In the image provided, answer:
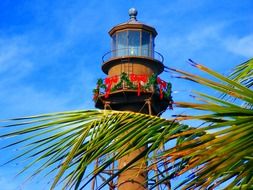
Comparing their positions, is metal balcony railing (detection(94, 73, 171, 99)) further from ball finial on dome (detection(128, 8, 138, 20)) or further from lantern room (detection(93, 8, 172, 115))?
ball finial on dome (detection(128, 8, 138, 20))

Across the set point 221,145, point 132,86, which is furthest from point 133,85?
point 221,145

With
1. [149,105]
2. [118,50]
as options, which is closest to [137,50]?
[118,50]

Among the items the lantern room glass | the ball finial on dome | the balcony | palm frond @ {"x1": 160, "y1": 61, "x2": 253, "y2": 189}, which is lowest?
palm frond @ {"x1": 160, "y1": 61, "x2": 253, "y2": 189}

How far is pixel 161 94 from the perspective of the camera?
123ft

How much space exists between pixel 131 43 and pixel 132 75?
6.11 feet

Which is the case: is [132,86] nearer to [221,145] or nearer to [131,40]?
[131,40]

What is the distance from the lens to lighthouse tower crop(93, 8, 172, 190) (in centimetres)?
3725

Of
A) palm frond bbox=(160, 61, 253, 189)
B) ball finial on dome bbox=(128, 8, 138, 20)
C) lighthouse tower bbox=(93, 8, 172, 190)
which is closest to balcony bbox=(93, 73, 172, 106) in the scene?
lighthouse tower bbox=(93, 8, 172, 190)

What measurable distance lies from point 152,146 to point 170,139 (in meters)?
0.11

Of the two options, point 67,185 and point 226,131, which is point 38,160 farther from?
point 226,131

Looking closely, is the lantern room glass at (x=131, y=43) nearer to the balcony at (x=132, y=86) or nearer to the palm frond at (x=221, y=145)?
the balcony at (x=132, y=86)

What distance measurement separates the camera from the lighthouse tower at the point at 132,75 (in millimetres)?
37250

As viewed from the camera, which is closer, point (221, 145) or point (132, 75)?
point (221, 145)

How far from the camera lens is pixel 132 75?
37.5m
